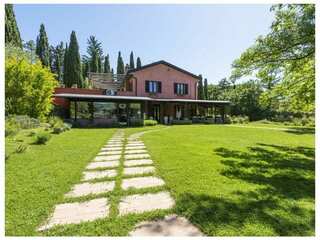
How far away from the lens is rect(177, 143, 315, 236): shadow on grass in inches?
97.5

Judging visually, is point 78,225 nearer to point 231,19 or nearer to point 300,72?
point 231,19

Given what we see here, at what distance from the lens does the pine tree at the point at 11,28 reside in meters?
19.1

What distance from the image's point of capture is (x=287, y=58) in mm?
7371

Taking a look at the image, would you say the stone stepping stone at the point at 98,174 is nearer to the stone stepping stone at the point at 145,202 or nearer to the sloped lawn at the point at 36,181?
the sloped lawn at the point at 36,181

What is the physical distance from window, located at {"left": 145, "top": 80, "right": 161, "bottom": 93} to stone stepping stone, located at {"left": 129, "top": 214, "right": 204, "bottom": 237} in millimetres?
22078

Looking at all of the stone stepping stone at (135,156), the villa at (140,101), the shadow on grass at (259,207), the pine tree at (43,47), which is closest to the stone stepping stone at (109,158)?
the stone stepping stone at (135,156)

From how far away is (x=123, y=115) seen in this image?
64.4 feet

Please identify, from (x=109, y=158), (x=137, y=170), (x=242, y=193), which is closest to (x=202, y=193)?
(x=242, y=193)

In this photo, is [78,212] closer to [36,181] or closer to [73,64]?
[36,181]

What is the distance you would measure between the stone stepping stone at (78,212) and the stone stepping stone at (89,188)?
13.4 inches

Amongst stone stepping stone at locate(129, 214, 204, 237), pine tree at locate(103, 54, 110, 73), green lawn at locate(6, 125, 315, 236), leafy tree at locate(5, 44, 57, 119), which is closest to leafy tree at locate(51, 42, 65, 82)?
pine tree at locate(103, 54, 110, 73)

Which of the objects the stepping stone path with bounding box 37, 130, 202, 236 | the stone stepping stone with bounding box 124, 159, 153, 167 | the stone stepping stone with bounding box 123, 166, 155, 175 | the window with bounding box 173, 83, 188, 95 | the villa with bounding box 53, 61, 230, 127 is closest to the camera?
the stepping stone path with bounding box 37, 130, 202, 236

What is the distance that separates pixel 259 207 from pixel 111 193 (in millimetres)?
2292

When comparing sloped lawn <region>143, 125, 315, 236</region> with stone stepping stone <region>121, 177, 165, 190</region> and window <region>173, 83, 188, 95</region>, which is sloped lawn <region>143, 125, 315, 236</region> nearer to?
stone stepping stone <region>121, 177, 165, 190</region>
